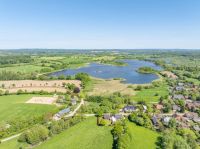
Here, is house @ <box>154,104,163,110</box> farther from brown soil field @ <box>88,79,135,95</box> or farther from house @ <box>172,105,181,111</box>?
brown soil field @ <box>88,79,135,95</box>

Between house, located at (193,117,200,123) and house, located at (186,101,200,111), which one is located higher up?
→ house, located at (186,101,200,111)

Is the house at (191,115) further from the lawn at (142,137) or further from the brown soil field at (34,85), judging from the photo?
the brown soil field at (34,85)

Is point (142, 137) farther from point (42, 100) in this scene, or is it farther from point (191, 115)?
point (42, 100)

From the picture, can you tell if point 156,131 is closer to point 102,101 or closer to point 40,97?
point 102,101

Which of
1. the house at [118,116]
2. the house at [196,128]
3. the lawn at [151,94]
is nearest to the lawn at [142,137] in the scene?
the house at [118,116]

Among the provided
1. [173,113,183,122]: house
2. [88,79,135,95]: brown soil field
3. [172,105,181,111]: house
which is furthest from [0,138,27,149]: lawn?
[172,105,181,111]: house

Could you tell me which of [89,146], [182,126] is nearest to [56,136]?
[89,146]
